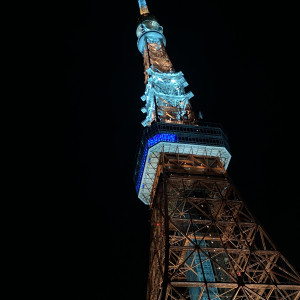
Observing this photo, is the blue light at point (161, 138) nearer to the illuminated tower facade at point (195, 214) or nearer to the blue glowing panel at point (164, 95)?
the illuminated tower facade at point (195, 214)

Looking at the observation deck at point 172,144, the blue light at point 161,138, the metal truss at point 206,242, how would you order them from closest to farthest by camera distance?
the metal truss at point 206,242, the blue light at point 161,138, the observation deck at point 172,144

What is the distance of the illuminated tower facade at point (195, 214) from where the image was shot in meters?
21.1

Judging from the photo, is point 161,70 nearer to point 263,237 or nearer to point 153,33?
point 153,33

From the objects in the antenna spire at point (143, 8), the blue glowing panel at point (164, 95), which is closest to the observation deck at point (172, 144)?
the blue glowing panel at point (164, 95)

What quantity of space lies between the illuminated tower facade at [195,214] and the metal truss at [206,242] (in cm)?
5

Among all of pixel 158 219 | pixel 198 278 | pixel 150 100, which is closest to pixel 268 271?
pixel 198 278

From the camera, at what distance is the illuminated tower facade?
831 inches

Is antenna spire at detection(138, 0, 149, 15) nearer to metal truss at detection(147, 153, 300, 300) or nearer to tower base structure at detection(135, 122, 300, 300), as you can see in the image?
tower base structure at detection(135, 122, 300, 300)

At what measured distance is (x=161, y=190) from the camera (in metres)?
27.0

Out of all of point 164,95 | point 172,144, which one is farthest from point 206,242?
point 164,95

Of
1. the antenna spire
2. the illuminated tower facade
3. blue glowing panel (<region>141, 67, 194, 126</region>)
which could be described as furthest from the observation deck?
the antenna spire

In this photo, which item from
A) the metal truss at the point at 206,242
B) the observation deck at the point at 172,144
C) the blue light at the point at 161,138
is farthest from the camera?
the observation deck at the point at 172,144

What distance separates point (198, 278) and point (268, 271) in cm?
441

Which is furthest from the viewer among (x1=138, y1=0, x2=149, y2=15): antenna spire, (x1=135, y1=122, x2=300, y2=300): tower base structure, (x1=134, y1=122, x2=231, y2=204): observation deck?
(x1=138, y1=0, x2=149, y2=15): antenna spire
